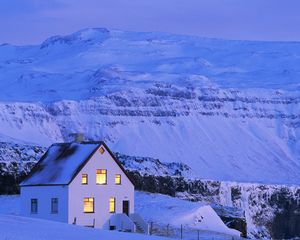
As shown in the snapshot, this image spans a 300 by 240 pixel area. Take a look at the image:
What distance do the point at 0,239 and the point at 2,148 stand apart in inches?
3586

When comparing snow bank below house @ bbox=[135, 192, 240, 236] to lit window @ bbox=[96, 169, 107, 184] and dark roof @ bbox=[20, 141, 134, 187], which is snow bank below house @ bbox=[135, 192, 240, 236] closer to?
dark roof @ bbox=[20, 141, 134, 187]

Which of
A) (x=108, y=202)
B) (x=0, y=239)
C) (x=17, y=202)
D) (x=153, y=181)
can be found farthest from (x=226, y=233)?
(x=153, y=181)

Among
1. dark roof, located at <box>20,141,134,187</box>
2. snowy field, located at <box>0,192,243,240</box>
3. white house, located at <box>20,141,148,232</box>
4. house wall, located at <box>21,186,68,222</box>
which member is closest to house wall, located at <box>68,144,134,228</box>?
white house, located at <box>20,141,148,232</box>

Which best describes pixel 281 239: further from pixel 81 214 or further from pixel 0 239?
pixel 0 239

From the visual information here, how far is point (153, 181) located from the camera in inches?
5128

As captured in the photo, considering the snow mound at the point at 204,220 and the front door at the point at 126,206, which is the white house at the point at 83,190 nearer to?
the front door at the point at 126,206

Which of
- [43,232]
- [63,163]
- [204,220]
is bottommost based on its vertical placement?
[43,232]

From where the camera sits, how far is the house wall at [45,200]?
74375 millimetres

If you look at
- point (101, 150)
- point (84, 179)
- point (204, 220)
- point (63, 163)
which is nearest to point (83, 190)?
point (84, 179)

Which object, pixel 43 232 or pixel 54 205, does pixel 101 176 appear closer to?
pixel 54 205

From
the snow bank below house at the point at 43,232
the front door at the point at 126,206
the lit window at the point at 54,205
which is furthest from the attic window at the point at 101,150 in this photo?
the snow bank below house at the point at 43,232

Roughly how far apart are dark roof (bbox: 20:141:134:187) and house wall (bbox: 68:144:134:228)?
1.51 ft

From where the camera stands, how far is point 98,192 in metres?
76.2

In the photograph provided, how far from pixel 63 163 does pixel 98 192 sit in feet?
11.0
